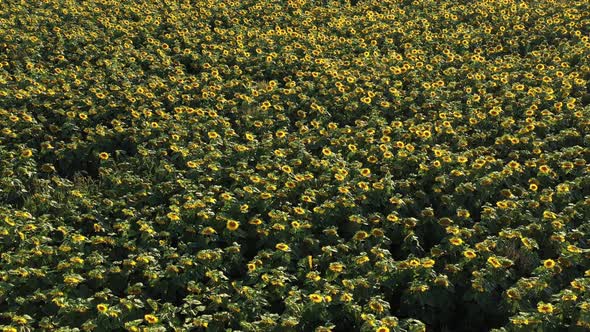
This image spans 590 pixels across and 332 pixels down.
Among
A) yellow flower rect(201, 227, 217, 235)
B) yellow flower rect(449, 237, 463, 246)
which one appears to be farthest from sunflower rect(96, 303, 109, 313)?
yellow flower rect(449, 237, 463, 246)

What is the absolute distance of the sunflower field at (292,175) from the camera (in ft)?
13.3

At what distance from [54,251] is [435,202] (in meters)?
3.12

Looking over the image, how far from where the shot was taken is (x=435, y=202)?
206 inches

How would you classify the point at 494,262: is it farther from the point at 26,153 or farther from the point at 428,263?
the point at 26,153

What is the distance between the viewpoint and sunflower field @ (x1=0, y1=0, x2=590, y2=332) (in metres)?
4.06

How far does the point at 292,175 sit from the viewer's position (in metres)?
5.24

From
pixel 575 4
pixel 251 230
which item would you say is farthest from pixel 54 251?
pixel 575 4

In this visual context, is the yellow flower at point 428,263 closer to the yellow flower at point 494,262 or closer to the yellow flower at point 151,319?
the yellow flower at point 494,262

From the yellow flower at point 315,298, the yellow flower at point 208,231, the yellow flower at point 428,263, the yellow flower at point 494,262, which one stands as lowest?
the yellow flower at point 315,298

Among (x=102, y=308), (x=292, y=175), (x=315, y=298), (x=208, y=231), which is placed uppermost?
(x=292, y=175)

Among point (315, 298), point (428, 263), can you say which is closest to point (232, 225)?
point (315, 298)

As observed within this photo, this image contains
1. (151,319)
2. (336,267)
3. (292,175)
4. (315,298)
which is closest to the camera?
(151,319)

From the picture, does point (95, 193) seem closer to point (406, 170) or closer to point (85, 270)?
Result: point (85, 270)

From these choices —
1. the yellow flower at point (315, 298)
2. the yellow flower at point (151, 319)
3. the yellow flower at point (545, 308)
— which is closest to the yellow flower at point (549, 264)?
the yellow flower at point (545, 308)
